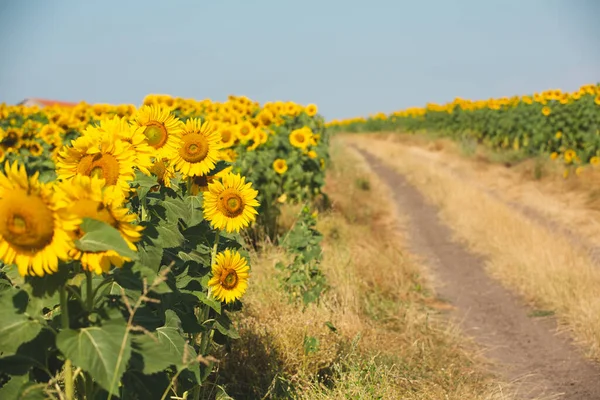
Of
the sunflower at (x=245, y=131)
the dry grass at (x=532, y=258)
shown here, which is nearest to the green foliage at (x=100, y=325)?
the dry grass at (x=532, y=258)

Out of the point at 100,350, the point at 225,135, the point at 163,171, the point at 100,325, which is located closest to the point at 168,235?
the point at 163,171

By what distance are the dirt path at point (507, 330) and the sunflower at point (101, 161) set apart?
365 centimetres

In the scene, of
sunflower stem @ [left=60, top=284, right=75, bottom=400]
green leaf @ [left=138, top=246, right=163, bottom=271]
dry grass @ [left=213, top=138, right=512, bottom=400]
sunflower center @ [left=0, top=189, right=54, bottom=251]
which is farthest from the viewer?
dry grass @ [left=213, top=138, right=512, bottom=400]

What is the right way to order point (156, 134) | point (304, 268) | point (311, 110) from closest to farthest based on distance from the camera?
1. point (156, 134)
2. point (304, 268)
3. point (311, 110)

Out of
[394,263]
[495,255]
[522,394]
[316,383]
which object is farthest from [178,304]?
[495,255]

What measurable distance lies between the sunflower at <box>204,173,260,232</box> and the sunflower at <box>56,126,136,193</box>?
0.61 metres

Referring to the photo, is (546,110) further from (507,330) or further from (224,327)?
(224,327)

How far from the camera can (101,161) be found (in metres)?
2.59

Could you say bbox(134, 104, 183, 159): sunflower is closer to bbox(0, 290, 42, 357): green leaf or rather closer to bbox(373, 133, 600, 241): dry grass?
bbox(0, 290, 42, 357): green leaf

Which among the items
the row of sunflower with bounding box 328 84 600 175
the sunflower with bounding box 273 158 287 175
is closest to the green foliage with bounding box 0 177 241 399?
the sunflower with bounding box 273 158 287 175

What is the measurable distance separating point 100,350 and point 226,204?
135cm

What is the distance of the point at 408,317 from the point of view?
6.29 m

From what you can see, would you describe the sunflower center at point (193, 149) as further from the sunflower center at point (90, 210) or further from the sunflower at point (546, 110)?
the sunflower at point (546, 110)

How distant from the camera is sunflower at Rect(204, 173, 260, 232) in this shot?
10.5 feet
